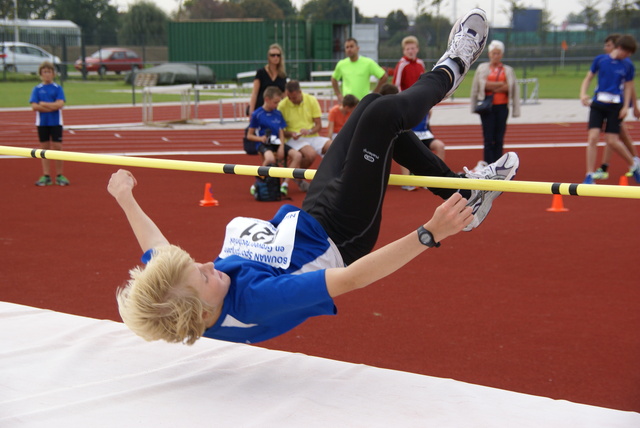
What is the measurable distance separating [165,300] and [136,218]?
565mm

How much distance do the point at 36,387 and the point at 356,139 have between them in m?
1.40

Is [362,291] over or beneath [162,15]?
beneath

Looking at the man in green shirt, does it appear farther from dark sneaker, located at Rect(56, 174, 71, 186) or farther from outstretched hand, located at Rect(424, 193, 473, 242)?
outstretched hand, located at Rect(424, 193, 473, 242)

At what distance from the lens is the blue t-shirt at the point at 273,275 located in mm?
2131

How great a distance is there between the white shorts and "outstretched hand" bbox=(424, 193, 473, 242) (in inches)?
213

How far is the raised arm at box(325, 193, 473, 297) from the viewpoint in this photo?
1.98 meters

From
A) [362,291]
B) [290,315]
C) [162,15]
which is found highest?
[162,15]

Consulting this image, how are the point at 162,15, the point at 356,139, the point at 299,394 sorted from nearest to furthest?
the point at 299,394
the point at 356,139
the point at 162,15

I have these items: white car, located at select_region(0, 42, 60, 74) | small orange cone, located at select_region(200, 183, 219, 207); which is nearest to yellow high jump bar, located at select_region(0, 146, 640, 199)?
small orange cone, located at select_region(200, 183, 219, 207)

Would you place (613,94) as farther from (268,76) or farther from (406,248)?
(406,248)

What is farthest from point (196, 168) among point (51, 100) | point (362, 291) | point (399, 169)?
point (399, 169)

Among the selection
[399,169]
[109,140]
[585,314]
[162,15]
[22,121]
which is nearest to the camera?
[585,314]

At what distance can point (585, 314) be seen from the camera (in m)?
3.77

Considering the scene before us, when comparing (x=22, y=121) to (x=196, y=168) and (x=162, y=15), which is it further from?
(x=162, y=15)
